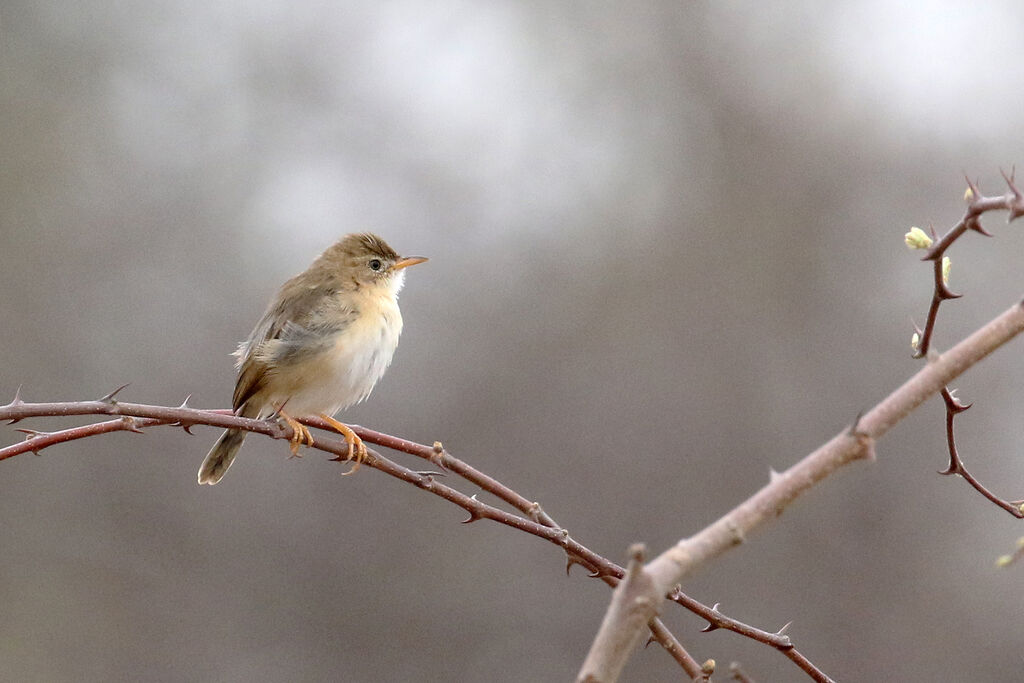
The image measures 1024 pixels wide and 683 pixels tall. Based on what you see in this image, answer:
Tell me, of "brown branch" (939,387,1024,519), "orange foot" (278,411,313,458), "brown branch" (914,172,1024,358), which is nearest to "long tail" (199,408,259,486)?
"orange foot" (278,411,313,458)

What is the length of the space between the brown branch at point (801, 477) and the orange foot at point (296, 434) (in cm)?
190

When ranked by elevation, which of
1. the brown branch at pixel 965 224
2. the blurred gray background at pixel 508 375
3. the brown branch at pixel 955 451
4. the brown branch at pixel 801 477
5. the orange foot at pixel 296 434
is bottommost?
the brown branch at pixel 801 477

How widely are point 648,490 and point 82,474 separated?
5.72 metres

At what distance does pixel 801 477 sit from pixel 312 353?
331cm

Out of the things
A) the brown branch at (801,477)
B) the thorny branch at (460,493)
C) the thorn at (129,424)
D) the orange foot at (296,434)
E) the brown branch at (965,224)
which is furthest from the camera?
the orange foot at (296,434)

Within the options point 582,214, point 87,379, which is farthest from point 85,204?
point 582,214

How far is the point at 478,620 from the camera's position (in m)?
10.4

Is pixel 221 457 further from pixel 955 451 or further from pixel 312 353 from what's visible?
pixel 955 451

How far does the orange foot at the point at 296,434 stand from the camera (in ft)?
10.4

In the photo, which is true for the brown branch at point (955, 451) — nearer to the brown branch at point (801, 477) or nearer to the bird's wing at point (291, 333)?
the brown branch at point (801, 477)

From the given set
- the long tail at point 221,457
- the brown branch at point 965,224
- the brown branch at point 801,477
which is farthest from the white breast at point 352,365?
the brown branch at point 801,477

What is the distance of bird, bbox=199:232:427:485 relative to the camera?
4.48m

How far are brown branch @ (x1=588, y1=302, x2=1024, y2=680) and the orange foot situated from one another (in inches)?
74.8

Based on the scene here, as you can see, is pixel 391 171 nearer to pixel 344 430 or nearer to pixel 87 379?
pixel 87 379
